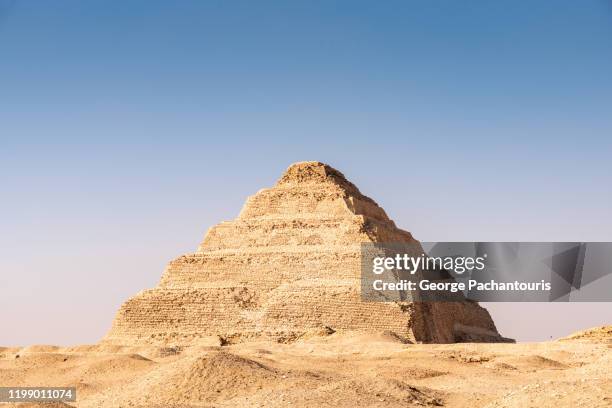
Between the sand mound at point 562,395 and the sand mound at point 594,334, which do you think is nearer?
the sand mound at point 562,395

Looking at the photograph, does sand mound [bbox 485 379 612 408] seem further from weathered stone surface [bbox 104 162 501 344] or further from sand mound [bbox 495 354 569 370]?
weathered stone surface [bbox 104 162 501 344]

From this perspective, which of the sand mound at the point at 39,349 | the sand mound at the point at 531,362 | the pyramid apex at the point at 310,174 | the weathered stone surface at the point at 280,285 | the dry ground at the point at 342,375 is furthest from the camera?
the pyramid apex at the point at 310,174

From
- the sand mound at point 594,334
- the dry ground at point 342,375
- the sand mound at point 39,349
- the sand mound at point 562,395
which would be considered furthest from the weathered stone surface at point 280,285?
the sand mound at point 562,395

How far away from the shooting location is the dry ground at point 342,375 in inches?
707

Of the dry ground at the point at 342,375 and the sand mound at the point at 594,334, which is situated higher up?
the sand mound at the point at 594,334

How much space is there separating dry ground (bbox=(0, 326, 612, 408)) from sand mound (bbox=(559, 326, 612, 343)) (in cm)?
28

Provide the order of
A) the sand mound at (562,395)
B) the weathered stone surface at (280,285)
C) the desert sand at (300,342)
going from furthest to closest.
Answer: the weathered stone surface at (280,285) → the desert sand at (300,342) → the sand mound at (562,395)

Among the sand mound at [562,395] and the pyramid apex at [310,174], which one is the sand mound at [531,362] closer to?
the sand mound at [562,395]

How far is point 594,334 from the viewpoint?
39969 mm

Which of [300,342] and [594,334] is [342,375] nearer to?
[300,342]

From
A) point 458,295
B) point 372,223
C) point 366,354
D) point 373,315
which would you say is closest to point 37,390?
point 366,354

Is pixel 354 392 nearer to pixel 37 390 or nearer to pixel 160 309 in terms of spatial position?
pixel 37 390

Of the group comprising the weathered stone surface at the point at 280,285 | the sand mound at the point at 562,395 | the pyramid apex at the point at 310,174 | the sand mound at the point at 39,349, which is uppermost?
the pyramid apex at the point at 310,174

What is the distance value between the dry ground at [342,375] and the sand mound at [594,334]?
28cm
